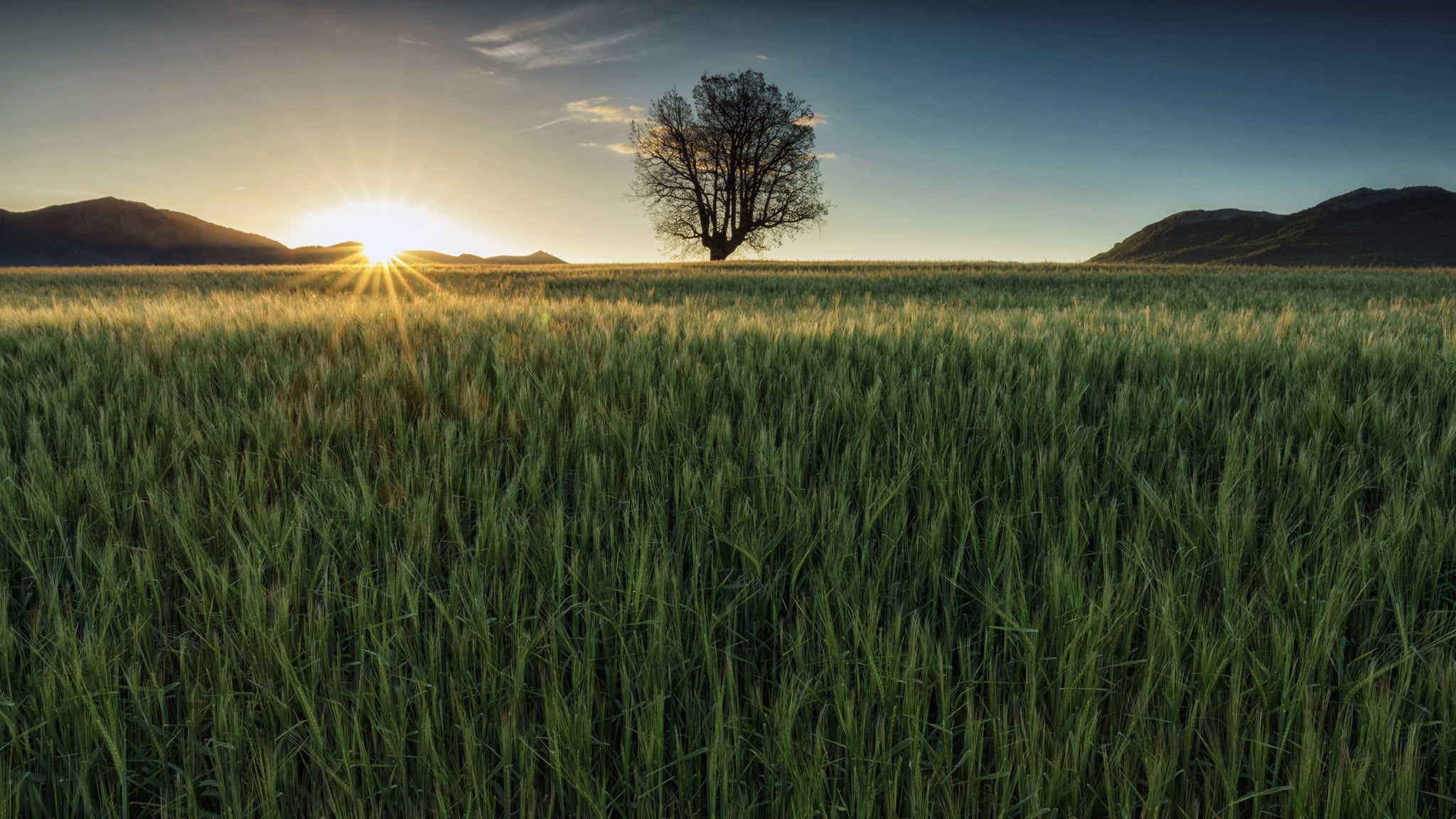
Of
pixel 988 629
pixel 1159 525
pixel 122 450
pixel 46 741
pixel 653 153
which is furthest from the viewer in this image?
pixel 653 153

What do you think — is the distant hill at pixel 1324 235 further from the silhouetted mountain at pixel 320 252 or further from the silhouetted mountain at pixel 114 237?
the silhouetted mountain at pixel 114 237

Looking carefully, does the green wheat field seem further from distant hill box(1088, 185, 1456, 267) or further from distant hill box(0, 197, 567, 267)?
distant hill box(0, 197, 567, 267)

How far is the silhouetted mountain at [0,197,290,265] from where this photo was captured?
488 ft

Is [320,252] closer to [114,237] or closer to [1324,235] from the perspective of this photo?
[114,237]

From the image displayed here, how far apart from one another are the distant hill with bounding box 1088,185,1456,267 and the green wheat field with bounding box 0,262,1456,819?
75222 millimetres

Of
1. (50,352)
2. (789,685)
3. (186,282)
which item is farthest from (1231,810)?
(186,282)

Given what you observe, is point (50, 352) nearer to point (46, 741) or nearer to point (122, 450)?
point (122, 450)

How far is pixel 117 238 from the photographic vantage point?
510ft

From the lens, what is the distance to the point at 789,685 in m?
1.05

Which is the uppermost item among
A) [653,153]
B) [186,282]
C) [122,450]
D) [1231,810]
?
[653,153]

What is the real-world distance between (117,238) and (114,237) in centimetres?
72

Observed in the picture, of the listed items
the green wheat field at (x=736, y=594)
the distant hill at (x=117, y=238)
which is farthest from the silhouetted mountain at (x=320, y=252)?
the green wheat field at (x=736, y=594)

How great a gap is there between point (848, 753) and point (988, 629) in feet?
1.23

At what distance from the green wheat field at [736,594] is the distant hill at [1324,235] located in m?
75.2
